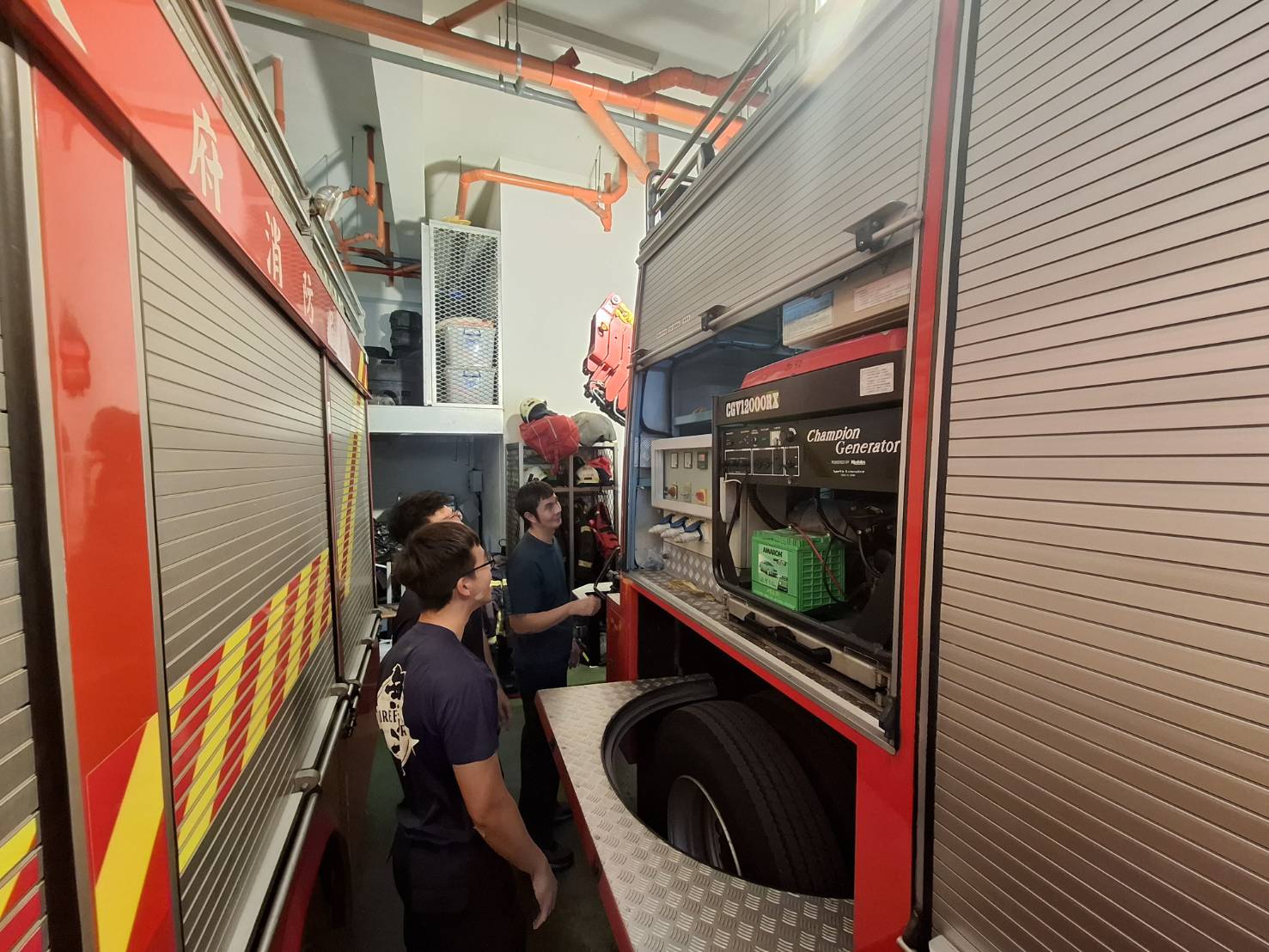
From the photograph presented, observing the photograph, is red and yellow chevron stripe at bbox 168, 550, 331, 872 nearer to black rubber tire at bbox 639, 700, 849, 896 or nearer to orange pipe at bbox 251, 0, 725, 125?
black rubber tire at bbox 639, 700, 849, 896

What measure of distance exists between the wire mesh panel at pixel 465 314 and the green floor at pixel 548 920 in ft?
12.3

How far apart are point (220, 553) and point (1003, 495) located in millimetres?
1519

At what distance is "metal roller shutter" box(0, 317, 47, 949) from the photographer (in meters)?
0.56

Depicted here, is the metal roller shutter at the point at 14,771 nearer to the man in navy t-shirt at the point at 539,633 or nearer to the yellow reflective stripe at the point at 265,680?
the yellow reflective stripe at the point at 265,680

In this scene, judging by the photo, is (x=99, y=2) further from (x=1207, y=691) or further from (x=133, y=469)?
(x=1207, y=691)

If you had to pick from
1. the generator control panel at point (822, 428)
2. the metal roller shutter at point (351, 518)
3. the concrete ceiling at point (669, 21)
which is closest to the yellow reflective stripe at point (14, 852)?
the generator control panel at point (822, 428)

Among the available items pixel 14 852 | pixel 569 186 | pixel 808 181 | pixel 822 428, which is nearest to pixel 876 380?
pixel 822 428

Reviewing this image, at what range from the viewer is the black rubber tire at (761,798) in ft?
4.66

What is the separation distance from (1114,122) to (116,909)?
1680mm

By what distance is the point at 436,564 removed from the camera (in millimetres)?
1724

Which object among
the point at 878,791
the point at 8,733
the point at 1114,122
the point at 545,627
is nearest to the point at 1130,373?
the point at 1114,122

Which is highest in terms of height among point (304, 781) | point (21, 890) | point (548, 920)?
point (21, 890)

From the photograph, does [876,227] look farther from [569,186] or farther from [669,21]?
A: [569,186]

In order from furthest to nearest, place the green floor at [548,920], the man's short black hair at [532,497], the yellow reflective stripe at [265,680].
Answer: the man's short black hair at [532,497], the green floor at [548,920], the yellow reflective stripe at [265,680]
